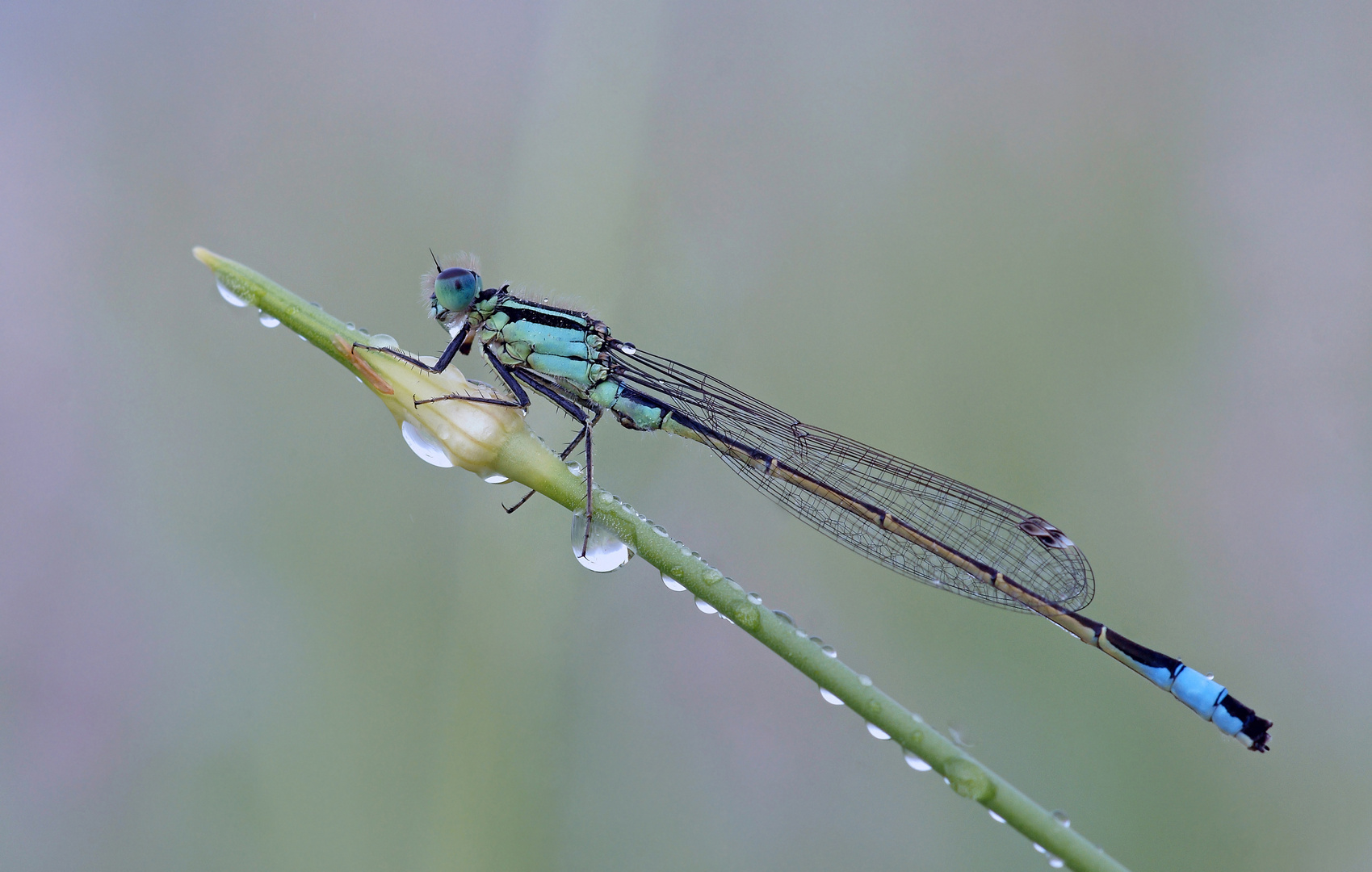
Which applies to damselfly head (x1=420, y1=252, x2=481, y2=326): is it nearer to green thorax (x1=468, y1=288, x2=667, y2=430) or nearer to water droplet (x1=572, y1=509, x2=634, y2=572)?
green thorax (x1=468, y1=288, x2=667, y2=430)

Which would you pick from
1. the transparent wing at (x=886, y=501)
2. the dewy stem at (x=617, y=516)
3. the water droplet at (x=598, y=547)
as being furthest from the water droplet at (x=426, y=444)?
the transparent wing at (x=886, y=501)

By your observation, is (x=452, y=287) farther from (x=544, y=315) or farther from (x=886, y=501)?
(x=886, y=501)

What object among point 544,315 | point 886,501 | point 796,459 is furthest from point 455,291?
point 886,501

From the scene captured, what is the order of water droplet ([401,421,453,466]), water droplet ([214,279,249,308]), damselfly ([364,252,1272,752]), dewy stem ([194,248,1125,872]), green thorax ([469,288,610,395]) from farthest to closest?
green thorax ([469,288,610,395]), damselfly ([364,252,1272,752]), water droplet ([401,421,453,466]), water droplet ([214,279,249,308]), dewy stem ([194,248,1125,872])

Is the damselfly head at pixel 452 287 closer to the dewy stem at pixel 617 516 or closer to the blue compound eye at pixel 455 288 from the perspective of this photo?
the blue compound eye at pixel 455 288

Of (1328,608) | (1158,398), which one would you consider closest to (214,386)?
(1158,398)

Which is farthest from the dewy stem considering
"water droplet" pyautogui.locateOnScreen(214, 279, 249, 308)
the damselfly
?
the damselfly
